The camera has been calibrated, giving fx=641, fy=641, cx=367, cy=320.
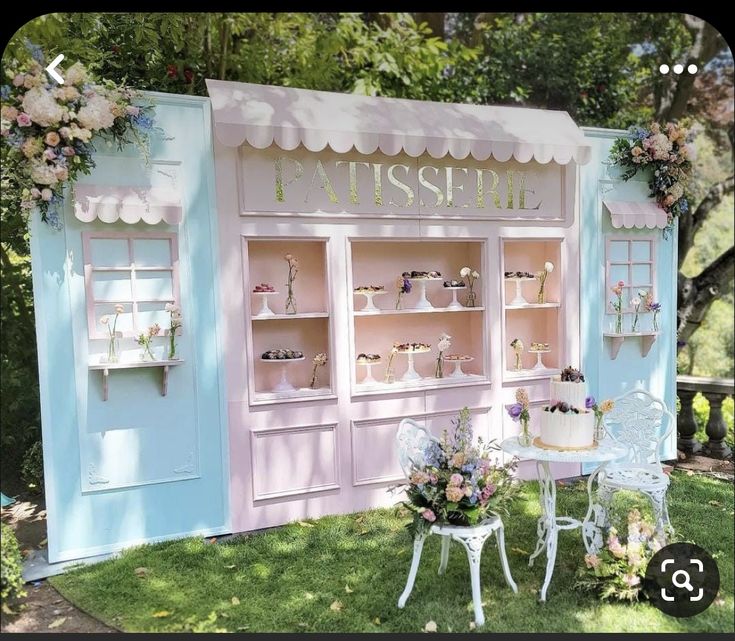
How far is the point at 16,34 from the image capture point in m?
3.27

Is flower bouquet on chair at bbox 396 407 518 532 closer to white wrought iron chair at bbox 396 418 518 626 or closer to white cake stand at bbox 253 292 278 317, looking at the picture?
white wrought iron chair at bbox 396 418 518 626

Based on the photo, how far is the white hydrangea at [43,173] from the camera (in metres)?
3.04

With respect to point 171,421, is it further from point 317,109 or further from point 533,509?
point 533,509

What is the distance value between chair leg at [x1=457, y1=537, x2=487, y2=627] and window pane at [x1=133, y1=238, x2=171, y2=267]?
207 cm

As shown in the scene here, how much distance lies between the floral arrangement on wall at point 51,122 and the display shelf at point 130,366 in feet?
2.43

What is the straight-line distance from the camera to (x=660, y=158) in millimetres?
4367

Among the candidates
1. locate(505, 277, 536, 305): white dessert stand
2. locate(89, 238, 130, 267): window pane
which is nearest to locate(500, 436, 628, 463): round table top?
locate(505, 277, 536, 305): white dessert stand

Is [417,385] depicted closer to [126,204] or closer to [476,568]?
[476,568]

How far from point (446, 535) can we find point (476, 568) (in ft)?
0.60

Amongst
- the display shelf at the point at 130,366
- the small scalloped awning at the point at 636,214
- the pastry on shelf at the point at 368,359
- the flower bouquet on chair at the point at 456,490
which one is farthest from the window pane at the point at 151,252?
the small scalloped awning at the point at 636,214

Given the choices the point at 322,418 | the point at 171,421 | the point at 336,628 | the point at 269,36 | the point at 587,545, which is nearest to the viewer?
the point at 336,628

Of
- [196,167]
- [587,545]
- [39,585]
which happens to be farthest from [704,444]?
[39,585]

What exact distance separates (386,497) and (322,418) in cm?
67

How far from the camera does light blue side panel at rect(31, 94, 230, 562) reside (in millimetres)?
3205
